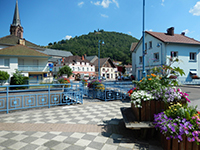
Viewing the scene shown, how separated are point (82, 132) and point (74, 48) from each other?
321 feet

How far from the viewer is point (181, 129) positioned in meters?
2.58

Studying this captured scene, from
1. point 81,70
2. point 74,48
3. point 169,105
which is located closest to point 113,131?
point 169,105

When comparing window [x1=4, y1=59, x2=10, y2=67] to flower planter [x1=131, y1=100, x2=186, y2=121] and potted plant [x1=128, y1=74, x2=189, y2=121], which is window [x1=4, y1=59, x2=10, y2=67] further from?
flower planter [x1=131, y1=100, x2=186, y2=121]

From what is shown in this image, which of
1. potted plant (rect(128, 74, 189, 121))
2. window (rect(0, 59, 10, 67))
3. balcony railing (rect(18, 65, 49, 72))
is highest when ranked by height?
window (rect(0, 59, 10, 67))

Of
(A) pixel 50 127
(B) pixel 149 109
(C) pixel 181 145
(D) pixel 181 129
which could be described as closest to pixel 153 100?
(B) pixel 149 109

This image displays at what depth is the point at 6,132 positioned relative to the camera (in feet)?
13.1

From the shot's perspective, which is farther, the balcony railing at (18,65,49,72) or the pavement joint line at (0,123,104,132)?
the balcony railing at (18,65,49,72)

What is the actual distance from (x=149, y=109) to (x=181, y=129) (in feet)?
2.96

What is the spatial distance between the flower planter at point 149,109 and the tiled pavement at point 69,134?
609mm

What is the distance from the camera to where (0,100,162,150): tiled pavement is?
3.21 meters

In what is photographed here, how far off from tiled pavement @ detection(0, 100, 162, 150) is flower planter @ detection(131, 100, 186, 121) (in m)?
0.61

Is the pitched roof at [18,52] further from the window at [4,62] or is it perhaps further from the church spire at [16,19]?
the church spire at [16,19]

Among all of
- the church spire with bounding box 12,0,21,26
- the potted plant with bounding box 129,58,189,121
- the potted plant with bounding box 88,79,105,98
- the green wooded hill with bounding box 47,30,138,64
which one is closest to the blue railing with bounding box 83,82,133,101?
the potted plant with bounding box 88,79,105,98

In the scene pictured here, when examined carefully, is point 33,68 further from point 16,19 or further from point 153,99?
point 16,19
